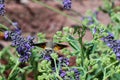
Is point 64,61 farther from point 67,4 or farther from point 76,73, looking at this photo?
point 67,4

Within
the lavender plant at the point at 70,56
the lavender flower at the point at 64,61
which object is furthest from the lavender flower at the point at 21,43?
the lavender flower at the point at 64,61

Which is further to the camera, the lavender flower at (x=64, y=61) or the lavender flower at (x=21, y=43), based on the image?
the lavender flower at (x=64, y=61)

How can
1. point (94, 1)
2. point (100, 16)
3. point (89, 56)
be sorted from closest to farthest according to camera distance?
point (89, 56) → point (100, 16) → point (94, 1)

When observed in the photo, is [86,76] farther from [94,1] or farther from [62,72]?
[94,1]

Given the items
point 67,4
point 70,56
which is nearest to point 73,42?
point 70,56

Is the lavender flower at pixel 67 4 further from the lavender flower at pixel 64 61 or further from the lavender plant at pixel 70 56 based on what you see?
the lavender flower at pixel 64 61

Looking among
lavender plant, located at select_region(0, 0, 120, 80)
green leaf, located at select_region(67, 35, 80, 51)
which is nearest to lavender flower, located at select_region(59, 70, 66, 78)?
lavender plant, located at select_region(0, 0, 120, 80)

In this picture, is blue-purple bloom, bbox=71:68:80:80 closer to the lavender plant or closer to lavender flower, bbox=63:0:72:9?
the lavender plant

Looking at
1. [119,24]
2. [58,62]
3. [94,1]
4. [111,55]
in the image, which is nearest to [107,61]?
[111,55]

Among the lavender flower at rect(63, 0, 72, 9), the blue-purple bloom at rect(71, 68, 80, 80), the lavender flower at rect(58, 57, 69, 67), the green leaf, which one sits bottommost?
the blue-purple bloom at rect(71, 68, 80, 80)
